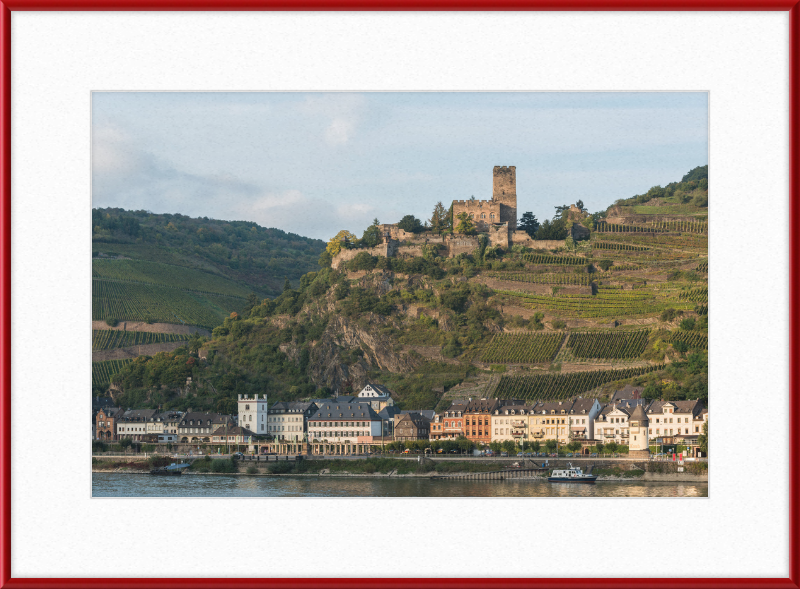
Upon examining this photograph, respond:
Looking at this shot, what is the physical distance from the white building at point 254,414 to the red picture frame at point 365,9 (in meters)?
30.2

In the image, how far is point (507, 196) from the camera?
2066 inches

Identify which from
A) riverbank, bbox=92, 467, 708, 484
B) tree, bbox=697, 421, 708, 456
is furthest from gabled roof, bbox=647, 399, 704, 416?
riverbank, bbox=92, 467, 708, 484

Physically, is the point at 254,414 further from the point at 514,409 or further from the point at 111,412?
the point at 514,409

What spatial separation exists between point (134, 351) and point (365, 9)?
3938 cm

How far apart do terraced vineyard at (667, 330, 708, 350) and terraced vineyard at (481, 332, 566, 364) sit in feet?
16.0

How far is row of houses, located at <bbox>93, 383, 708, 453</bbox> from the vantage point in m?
32.7

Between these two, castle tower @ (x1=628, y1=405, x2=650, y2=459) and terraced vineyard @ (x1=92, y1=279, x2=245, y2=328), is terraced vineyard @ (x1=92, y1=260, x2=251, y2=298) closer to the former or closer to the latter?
terraced vineyard @ (x1=92, y1=279, x2=245, y2=328)

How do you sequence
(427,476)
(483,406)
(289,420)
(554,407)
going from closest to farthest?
1. (427,476)
2. (554,407)
3. (483,406)
4. (289,420)

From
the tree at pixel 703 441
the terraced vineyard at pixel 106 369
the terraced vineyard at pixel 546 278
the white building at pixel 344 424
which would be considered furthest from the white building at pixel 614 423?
the terraced vineyard at pixel 106 369

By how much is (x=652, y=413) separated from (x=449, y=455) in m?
6.63

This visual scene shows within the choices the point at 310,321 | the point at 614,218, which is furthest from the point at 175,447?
the point at 614,218

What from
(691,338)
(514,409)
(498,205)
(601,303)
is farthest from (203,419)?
(498,205)

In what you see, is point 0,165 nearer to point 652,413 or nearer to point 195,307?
point 652,413

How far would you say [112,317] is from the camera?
48.7 meters
